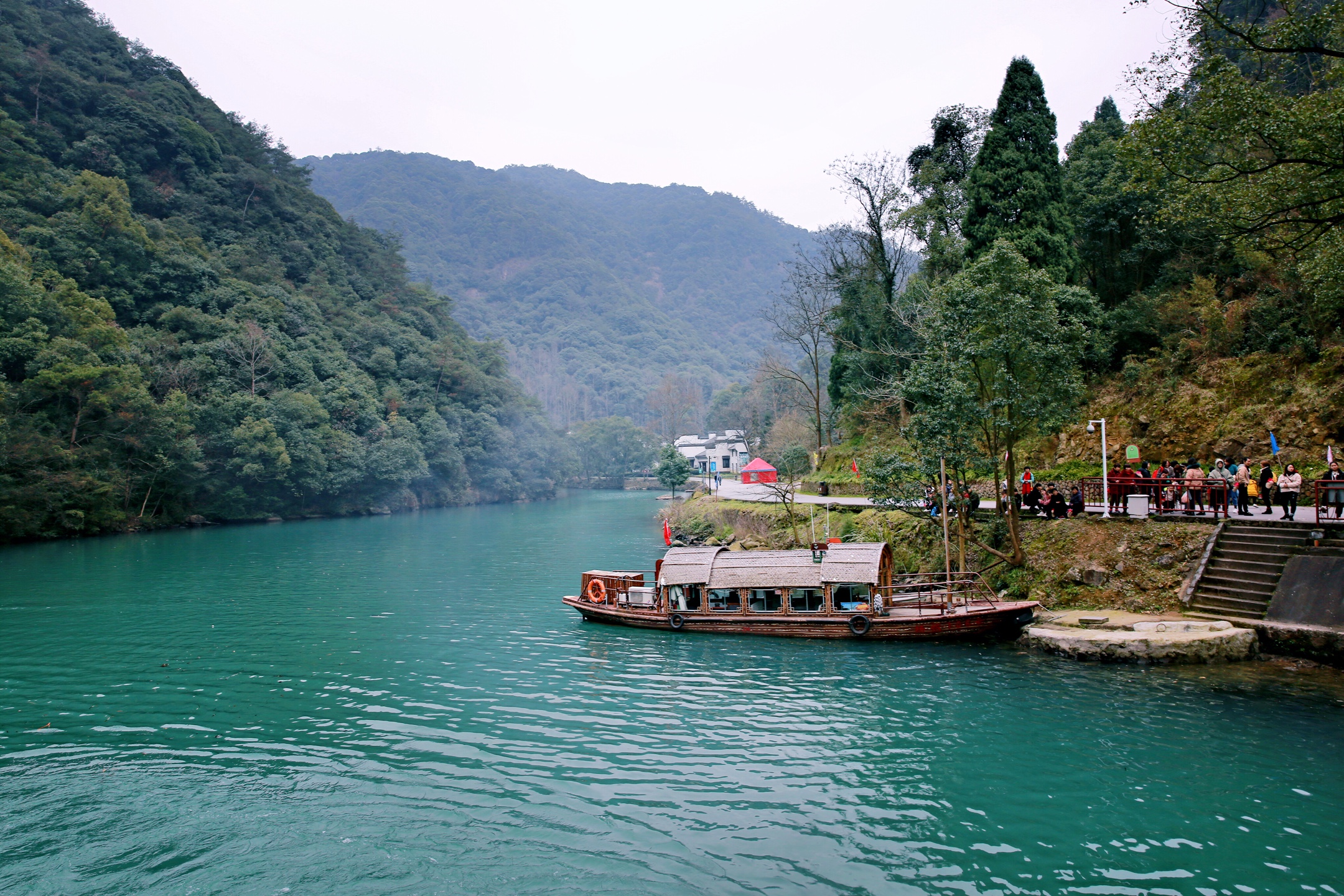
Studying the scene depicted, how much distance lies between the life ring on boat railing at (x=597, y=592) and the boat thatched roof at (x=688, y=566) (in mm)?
2512

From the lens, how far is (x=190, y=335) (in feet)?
207

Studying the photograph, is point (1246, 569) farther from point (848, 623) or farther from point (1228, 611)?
point (848, 623)

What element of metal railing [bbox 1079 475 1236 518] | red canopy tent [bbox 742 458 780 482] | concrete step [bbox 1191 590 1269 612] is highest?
red canopy tent [bbox 742 458 780 482]

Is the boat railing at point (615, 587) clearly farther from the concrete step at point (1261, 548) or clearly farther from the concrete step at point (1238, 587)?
the concrete step at point (1261, 548)

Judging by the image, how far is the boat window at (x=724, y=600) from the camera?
23562mm

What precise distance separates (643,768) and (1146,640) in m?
13.1

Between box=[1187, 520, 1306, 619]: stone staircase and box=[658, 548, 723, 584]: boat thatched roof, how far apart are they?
1337 centimetres

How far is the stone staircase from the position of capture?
18.3 metres

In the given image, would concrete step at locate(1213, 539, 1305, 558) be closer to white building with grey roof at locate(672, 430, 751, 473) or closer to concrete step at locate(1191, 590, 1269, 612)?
concrete step at locate(1191, 590, 1269, 612)

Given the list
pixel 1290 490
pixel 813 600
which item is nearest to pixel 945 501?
pixel 813 600

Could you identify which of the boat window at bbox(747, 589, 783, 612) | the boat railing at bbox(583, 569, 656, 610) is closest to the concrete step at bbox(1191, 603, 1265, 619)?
the boat window at bbox(747, 589, 783, 612)

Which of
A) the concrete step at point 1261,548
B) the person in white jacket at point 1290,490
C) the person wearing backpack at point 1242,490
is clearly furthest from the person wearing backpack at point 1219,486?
the concrete step at point 1261,548

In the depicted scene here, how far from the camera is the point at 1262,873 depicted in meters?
9.34

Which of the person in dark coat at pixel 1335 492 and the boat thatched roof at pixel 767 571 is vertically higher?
the person in dark coat at pixel 1335 492
